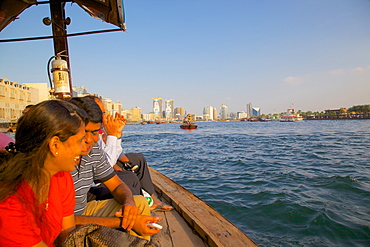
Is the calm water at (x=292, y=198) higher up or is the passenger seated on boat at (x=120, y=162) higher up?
the passenger seated on boat at (x=120, y=162)

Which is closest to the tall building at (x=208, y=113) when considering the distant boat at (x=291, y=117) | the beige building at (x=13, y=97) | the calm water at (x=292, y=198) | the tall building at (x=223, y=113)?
Answer: the tall building at (x=223, y=113)

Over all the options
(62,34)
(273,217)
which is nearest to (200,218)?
(273,217)

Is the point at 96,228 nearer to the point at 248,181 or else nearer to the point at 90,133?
the point at 90,133

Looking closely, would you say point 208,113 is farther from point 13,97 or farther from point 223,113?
point 13,97

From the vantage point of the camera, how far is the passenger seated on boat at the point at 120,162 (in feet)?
6.68

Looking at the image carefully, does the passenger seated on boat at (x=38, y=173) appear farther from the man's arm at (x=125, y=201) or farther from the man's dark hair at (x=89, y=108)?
the man's dark hair at (x=89, y=108)

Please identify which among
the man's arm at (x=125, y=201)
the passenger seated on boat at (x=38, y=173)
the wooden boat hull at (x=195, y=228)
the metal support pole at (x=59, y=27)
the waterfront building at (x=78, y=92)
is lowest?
the wooden boat hull at (x=195, y=228)

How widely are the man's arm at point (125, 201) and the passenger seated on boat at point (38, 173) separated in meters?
0.40

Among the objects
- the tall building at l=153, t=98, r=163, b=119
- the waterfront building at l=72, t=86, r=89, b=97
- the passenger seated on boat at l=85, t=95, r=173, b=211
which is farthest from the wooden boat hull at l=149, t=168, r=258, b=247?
the tall building at l=153, t=98, r=163, b=119

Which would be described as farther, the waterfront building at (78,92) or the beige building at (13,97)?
the beige building at (13,97)

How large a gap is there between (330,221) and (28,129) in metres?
4.13

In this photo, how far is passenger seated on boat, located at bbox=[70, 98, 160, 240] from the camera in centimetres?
138

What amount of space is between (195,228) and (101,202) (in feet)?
2.83

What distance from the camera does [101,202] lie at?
1.66m
